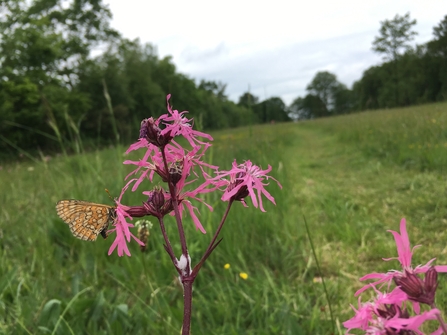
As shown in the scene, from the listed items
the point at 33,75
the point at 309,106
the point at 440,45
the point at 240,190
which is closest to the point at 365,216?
the point at 240,190

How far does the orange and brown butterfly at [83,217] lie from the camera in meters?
0.67

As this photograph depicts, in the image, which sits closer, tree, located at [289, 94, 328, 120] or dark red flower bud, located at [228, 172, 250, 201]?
dark red flower bud, located at [228, 172, 250, 201]

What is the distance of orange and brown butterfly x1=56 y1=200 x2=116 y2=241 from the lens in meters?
0.67

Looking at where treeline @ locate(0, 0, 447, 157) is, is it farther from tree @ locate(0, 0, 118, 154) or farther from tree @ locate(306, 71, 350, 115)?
tree @ locate(306, 71, 350, 115)

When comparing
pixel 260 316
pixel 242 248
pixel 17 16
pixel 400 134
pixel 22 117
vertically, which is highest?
pixel 17 16

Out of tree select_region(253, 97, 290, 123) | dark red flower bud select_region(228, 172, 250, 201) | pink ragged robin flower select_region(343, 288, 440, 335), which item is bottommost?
pink ragged robin flower select_region(343, 288, 440, 335)

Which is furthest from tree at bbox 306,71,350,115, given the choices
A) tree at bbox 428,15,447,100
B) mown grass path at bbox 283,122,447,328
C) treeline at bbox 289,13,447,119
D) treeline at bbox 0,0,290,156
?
mown grass path at bbox 283,122,447,328

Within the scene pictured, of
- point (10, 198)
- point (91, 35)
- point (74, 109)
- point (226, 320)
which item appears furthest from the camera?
point (91, 35)

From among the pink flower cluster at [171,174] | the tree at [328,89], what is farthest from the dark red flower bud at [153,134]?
the tree at [328,89]

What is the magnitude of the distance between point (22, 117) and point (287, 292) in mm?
21482

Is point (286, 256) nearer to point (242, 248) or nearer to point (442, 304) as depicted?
point (242, 248)

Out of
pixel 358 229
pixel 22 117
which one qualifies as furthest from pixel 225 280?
pixel 22 117

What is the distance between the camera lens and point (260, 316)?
6.20 ft

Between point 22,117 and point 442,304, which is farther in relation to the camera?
point 22,117
